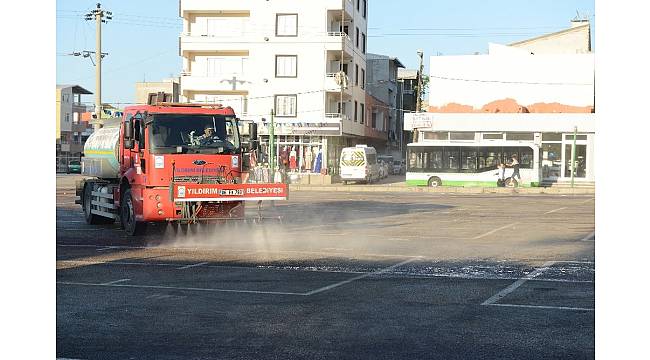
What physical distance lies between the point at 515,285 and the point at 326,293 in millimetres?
2736

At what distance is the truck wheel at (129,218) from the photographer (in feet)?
63.3

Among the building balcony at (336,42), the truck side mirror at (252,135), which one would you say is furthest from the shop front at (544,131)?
the truck side mirror at (252,135)

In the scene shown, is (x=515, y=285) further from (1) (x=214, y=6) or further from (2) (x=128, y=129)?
(1) (x=214, y=6)

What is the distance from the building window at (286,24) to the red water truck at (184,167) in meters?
42.2

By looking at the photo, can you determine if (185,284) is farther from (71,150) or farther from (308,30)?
(71,150)

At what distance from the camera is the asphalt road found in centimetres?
817

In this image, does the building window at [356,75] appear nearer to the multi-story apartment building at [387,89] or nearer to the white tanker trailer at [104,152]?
the multi-story apartment building at [387,89]

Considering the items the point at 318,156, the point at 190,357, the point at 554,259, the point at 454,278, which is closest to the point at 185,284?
the point at 454,278

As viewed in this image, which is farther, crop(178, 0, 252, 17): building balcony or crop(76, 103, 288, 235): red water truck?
crop(178, 0, 252, 17): building balcony

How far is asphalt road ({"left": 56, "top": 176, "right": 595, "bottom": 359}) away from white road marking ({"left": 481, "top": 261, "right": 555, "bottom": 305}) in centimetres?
3

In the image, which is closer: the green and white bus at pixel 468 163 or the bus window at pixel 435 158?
the green and white bus at pixel 468 163

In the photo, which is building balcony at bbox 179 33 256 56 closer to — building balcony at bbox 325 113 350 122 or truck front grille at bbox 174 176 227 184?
building balcony at bbox 325 113 350 122

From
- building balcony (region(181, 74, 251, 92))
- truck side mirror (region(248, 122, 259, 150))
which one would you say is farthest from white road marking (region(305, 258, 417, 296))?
building balcony (region(181, 74, 251, 92))
